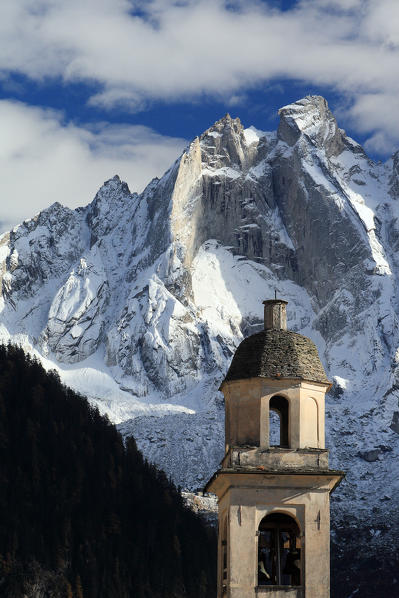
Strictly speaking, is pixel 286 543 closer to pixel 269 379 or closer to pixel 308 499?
pixel 308 499

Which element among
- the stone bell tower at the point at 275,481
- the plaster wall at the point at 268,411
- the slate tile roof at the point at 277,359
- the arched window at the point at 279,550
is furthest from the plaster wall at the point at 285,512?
the slate tile roof at the point at 277,359

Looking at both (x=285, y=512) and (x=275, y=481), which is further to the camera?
(x=285, y=512)

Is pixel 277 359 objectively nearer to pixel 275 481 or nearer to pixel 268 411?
pixel 268 411

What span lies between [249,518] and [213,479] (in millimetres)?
2215

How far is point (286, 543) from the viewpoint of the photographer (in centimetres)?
5384

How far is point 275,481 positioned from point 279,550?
3.28 metres

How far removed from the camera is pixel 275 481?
51.6m

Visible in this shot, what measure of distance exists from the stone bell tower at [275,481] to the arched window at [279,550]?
4cm

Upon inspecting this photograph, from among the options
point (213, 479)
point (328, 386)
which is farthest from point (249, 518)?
point (328, 386)

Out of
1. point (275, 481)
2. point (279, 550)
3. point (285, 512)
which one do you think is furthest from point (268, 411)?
point (279, 550)

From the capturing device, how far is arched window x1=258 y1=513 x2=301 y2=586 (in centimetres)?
5190

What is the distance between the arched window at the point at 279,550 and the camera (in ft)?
170

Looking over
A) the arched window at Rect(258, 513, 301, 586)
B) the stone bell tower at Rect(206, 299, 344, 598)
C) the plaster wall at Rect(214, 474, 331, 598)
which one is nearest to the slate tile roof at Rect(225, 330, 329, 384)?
the stone bell tower at Rect(206, 299, 344, 598)

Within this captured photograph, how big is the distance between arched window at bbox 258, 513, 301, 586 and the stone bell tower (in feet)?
0.12
